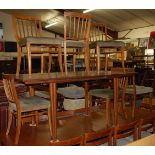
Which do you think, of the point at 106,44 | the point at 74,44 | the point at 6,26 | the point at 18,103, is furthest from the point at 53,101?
the point at 6,26

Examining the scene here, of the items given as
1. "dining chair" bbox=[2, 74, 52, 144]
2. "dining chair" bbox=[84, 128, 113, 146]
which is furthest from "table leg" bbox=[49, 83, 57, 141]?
"dining chair" bbox=[84, 128, 113, 146]

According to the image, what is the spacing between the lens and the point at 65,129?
138 inches

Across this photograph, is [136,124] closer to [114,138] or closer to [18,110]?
[114,138]

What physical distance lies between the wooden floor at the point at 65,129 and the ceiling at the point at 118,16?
6163 millimetres

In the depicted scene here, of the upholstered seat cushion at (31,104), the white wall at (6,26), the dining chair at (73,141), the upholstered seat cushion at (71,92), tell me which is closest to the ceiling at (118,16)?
the white wall at (6,26)

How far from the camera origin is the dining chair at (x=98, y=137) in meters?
2.35

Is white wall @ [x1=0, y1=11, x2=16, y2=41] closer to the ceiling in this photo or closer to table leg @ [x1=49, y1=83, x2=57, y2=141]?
the ceiling

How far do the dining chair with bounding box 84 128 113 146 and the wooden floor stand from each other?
673 millimetres

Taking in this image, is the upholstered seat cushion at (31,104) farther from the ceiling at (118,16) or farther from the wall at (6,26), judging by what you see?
the wall at (6,26)

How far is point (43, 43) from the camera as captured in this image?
320 cm

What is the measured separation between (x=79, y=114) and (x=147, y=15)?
691 cm

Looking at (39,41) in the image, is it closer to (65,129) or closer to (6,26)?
(65,129)

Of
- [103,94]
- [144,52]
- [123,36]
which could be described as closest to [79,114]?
[103,94]

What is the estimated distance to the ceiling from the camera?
947cm
